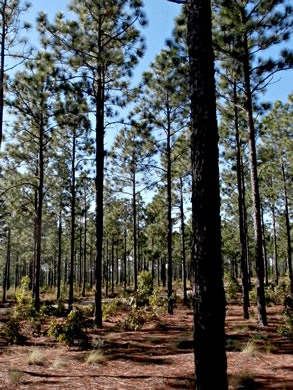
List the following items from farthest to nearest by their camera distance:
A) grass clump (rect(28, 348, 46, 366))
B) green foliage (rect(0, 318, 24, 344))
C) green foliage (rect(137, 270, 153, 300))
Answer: green foliage (rect(137, 270, 153, 300)), green foliage (rect(0, 318, 24, 344)), grass clump (rect(28, 348, 46, 366))

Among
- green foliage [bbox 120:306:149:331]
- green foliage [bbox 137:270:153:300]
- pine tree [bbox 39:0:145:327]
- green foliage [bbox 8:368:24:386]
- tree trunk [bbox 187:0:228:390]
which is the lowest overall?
green foliage [bbox 120:306:149:331]

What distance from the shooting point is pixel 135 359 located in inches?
264

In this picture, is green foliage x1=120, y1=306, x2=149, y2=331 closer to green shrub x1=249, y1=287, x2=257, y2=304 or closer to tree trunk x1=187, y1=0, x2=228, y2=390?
tree trunk x1=187, y1=0, x2=228, y2=390

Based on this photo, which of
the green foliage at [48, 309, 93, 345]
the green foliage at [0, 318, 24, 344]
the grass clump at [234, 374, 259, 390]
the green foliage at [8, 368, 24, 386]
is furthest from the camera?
the green foliage at [0, 318, 24, 344]

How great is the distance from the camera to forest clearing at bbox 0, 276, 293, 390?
5199mm

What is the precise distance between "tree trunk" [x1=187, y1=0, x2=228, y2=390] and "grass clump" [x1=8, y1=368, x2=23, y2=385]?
323 cm

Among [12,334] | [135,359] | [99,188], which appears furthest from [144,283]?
[135,359]

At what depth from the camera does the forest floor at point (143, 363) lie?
5164 millimetres

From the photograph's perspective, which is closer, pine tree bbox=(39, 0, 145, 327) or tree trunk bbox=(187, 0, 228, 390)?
tree trunk bbox=(187, 0, 228, 390)

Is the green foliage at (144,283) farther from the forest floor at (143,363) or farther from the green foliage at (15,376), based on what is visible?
the green foliage at (15,376)

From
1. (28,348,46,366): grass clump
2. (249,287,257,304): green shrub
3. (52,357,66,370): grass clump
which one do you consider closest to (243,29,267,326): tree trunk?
A: (52,357,66,370): grass clump

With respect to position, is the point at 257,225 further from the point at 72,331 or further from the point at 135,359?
the point at 72,331

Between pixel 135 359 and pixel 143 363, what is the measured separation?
34 centimetres

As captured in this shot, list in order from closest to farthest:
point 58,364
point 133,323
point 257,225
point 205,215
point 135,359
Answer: point 205,215
point 58,364
point 135,359
point 257,225
point 133,323
